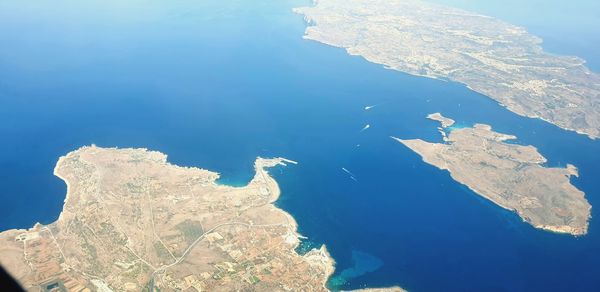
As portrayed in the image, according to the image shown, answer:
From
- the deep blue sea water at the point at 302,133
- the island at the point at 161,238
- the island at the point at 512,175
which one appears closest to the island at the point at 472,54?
the deep blue sea water at the point at 302,133

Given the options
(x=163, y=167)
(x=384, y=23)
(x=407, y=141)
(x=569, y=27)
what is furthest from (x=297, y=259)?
(x=569, y=27)

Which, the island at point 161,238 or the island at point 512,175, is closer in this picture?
the island at point 161,238

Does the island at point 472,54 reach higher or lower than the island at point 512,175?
higher

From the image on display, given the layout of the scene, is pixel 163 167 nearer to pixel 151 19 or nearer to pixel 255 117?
pixel 255 117

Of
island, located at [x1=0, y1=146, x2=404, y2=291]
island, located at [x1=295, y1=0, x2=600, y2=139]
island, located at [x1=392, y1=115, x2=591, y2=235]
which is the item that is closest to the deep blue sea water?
island, located at [x1=392, y1=115, x2=591, y2=235]

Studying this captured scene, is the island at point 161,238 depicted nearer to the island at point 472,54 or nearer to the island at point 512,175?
the island at point 512,175

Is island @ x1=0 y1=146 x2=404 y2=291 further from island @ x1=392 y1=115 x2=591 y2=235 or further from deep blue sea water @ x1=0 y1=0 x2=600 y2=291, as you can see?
island @ x1=392 y1=115 x2=591 y2=235

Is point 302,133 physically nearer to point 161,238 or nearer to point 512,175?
point 161,238
